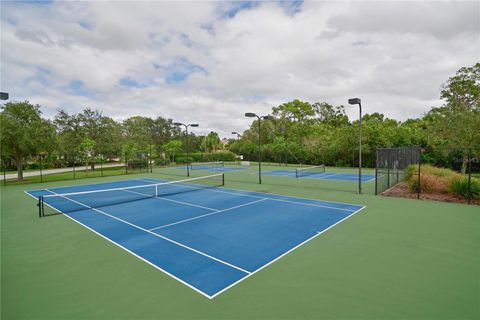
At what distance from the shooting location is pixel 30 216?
11.2m

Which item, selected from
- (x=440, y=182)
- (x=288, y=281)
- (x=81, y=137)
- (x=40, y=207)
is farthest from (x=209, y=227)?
(x=81, y=137)

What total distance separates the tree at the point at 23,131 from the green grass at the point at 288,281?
51.9 ft

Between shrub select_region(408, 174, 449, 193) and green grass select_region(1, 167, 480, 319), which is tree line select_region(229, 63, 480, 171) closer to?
shrub select_region(408, 174, 449, 193)

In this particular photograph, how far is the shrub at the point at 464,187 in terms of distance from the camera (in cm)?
1248

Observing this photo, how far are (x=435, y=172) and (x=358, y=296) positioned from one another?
1449 cm

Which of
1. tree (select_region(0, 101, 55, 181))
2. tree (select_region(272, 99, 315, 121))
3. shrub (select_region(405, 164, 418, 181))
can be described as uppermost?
tree (select_region(272, 99, 315, 121))

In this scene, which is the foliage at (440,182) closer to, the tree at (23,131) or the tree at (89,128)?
the tree at (23,131)

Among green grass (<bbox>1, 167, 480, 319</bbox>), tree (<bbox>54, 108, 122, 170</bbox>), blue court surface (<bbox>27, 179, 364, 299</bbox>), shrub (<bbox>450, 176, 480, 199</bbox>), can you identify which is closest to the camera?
green grass (<bbox>1, 167, 480, 319</bbox>)

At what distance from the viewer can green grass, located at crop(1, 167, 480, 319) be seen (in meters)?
4.44

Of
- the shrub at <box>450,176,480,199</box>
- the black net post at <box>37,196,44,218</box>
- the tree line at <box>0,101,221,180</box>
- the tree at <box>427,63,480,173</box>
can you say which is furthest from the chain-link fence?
the tree line at <box>0,101,221,180</box>

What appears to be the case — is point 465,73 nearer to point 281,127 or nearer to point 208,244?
point 208,244

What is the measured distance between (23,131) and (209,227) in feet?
66.4

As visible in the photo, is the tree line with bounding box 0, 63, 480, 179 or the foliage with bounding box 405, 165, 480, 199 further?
the tree line with bounding box 0, 63, 480, 179

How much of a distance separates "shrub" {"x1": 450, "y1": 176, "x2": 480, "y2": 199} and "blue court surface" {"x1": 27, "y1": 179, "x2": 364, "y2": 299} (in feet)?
18.0
